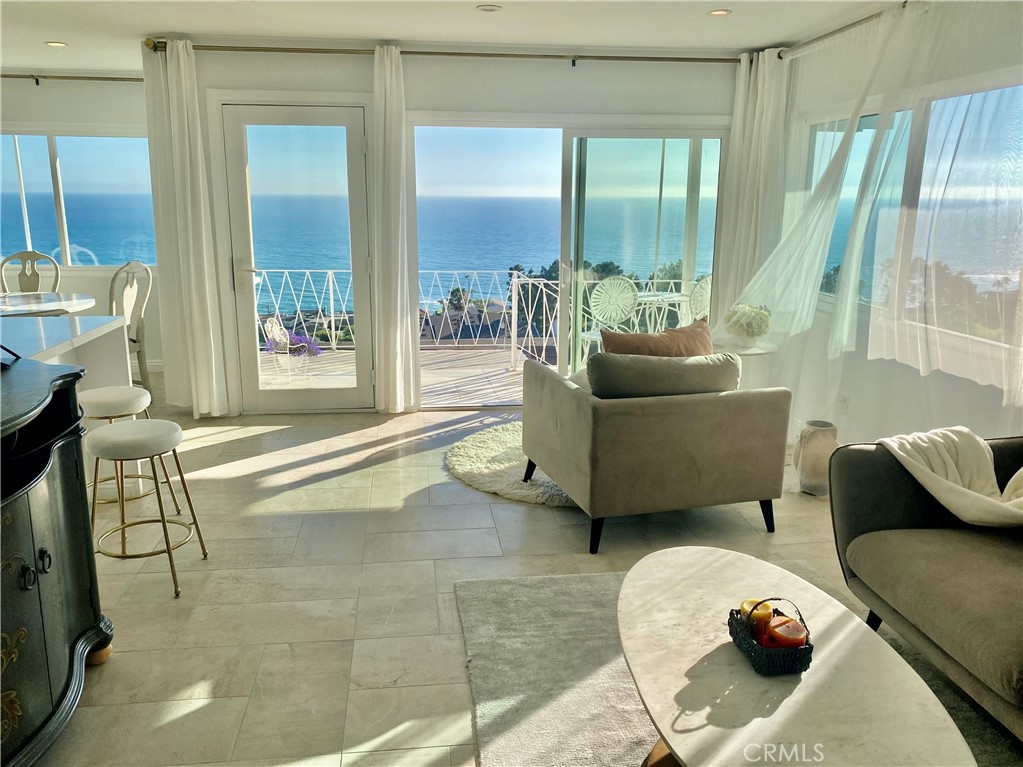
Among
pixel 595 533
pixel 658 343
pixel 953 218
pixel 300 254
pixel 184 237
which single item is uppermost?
pixel 953 218

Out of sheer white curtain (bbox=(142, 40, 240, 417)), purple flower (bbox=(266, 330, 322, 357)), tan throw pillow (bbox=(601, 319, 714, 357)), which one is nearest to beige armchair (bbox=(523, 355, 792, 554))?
tan throw pillow (bbox=(601, 319, 714, 357))

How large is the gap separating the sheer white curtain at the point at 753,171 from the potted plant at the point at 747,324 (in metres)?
1.03

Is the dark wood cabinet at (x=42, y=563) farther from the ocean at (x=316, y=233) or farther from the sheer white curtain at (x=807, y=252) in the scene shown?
the sheer white curtain at (x=807, y=252)

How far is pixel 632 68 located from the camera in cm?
510

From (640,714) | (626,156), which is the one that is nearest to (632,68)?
(626,156)

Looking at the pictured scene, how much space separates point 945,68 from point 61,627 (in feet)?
12.9

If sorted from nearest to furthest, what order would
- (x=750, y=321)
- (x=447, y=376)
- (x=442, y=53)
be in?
(x=750, y=321) → (x=442, y=53) → (x=447, y=376)

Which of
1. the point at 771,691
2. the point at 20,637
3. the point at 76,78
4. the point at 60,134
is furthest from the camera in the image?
the point at 60,134

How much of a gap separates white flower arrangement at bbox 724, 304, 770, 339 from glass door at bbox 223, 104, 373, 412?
2.46 m

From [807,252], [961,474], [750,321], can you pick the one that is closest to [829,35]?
Result: [807,252]

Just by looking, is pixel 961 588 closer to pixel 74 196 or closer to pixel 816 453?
pixel 816 453

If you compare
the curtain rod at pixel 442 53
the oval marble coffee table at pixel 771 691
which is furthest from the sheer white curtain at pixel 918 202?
the oval marble coffee table at pixel 771 691

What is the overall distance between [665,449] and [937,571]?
1206 millimetres

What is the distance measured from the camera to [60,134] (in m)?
6.16
